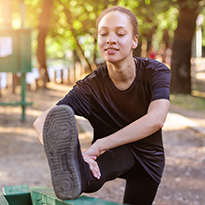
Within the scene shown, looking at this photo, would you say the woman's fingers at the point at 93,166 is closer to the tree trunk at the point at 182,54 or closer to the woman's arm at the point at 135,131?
the woman's arm at the point at 135,131

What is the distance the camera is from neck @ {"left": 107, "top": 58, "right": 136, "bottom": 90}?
7.49ft

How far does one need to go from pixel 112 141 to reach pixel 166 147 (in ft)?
16.1

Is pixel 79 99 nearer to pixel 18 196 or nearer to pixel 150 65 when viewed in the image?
pixel 150 65

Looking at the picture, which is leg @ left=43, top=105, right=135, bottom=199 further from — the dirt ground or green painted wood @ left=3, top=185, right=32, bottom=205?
the dirt ground

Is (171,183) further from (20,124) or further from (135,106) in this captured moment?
(20,124)

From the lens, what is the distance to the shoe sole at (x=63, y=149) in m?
1.71

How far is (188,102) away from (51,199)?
34.7ft

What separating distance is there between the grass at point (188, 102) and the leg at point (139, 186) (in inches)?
337

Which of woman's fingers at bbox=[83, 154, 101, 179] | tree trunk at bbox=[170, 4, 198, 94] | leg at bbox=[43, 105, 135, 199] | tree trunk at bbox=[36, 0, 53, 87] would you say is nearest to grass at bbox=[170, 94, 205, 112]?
tree trunk at bbox=[170, 4, 198, 94]

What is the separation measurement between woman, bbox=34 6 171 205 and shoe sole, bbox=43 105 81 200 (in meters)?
0.07

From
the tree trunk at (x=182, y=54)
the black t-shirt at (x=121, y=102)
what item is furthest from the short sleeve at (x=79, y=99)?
the tree trunk at (x=182, y=54)

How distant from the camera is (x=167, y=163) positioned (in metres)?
5.91

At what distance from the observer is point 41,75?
55.9 feet

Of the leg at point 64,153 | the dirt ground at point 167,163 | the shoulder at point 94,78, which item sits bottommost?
the dirt ground at point 167,163
